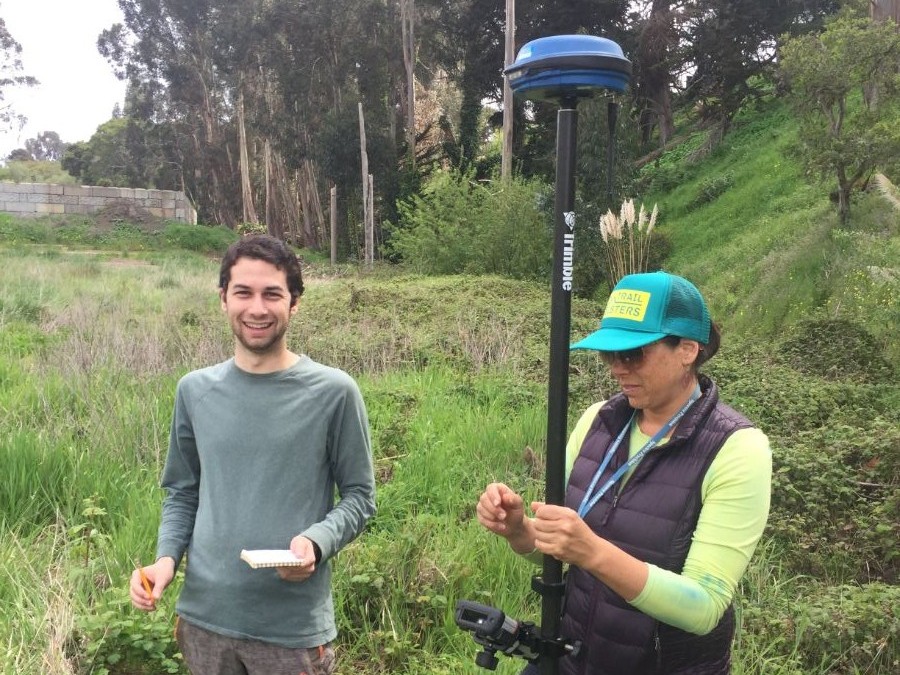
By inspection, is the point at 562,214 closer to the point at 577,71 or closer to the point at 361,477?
the point at 577,71

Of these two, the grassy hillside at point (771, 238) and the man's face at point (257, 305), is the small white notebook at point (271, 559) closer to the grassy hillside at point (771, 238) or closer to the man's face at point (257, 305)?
the man's face at point (257, 305)

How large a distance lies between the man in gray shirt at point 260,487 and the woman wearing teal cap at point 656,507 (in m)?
0.53

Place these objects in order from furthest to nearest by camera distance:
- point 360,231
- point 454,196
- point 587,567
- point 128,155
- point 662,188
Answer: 1. point 128,155
2. point 360,231
3. point 662,188
4. point 454,196
5. point 587,567

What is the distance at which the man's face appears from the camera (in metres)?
1.97

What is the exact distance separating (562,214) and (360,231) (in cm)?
2955

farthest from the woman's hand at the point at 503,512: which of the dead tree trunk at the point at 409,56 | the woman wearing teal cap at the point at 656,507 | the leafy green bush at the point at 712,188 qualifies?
the dead tree trunk at the point at 409,56

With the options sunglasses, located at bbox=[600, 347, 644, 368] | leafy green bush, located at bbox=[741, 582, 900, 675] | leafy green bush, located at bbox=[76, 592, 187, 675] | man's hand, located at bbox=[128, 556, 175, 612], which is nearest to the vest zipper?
sunglasses, located at bbox=[600, 347, 644, 368]

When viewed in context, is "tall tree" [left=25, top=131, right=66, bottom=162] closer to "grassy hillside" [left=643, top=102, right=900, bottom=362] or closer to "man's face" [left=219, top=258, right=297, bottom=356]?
"grassy hillside" [left=643, top=102, right=900, bottom=362]

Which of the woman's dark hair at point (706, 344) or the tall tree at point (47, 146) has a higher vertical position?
the tall tree at point (47, 146)

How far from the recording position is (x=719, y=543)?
1.47m

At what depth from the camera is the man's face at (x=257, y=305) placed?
1971mm

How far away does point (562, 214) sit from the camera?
4.85 ft

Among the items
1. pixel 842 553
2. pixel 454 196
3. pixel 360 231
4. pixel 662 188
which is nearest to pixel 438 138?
pixel 360 231

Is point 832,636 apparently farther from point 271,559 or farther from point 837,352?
point 837,352
